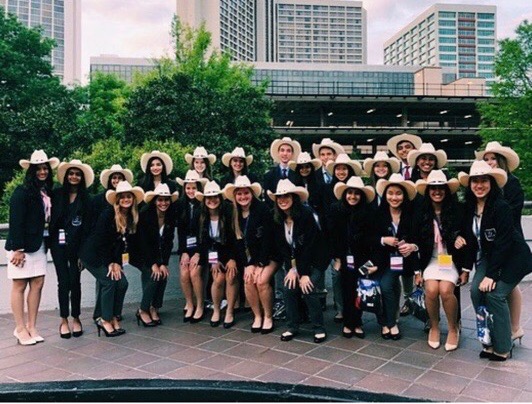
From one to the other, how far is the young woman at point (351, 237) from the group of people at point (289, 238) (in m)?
0.01

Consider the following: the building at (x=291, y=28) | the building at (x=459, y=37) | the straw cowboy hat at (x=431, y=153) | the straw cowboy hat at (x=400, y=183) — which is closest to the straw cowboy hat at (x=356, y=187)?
the straw cowboy hat at (x=400, y=183)

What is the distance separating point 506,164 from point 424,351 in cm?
212

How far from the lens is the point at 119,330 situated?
583cm

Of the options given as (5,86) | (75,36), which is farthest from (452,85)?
(75,36)

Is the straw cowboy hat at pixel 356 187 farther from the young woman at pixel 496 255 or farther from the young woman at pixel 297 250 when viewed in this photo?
the young woman at pixel 496 255

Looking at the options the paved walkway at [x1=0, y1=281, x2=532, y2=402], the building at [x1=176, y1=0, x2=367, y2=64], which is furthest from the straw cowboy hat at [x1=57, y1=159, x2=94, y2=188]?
the building at [x1=176, y1=0, x2=367, y2=64]

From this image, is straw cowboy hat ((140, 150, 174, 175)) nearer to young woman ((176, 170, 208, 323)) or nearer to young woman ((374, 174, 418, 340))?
young woman ((176, 170, 208, 323))

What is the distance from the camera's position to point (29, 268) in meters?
5.46

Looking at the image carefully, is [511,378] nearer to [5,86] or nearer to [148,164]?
[148,164]

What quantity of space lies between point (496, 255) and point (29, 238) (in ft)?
15.8

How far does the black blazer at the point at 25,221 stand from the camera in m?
5.33

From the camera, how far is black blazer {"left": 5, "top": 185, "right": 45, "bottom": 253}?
17.5ft

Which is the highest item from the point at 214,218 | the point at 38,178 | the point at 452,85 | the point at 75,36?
the point at 75,36

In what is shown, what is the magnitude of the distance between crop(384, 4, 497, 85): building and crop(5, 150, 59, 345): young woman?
193 m
